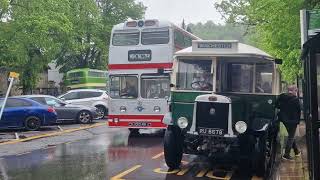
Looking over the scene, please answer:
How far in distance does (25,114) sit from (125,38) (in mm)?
5816

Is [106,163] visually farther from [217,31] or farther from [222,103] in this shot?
[217,31]

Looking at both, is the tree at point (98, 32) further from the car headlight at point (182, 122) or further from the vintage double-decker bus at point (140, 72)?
the car headlight at point (182, 122)

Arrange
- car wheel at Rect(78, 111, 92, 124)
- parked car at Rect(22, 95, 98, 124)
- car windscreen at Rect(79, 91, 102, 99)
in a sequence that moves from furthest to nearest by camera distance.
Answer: car windscreen at Rect(79, 91, 102, 99) < car wheel at Rect(78, 111, 92, 124) < parked car at Rect(22, 95, 98, 124)

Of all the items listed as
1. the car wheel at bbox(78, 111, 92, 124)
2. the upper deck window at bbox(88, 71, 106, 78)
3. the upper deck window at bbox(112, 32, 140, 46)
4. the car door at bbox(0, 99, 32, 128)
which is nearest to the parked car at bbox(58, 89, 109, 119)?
the car wheel at bbox(78, 111, 92, 124)

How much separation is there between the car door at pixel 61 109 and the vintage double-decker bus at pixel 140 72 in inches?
263

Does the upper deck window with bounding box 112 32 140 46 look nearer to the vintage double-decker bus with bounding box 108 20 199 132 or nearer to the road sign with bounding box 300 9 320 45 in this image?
the vintage double-decker bus with bounding box 108 20 199 132

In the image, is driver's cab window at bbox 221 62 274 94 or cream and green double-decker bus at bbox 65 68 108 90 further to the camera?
cream and green double-decker bus at bbox 65 68 108 90

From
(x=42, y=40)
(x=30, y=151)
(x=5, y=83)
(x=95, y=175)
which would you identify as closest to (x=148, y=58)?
(x=30, y=151)

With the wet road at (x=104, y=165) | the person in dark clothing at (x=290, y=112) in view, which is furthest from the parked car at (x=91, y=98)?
the person in dark clothing at (x=290, y=112)

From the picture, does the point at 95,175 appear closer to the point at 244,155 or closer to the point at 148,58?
the point at 244,155

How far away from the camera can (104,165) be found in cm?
1199

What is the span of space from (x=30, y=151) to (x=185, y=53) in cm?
629

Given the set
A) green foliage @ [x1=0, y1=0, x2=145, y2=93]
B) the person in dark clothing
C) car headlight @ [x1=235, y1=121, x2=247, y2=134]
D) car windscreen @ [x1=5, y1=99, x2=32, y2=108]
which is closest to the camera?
car headlight @ [x1=235, y1=121, x2=247, y2=134]

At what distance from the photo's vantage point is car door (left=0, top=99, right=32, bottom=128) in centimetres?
2047
